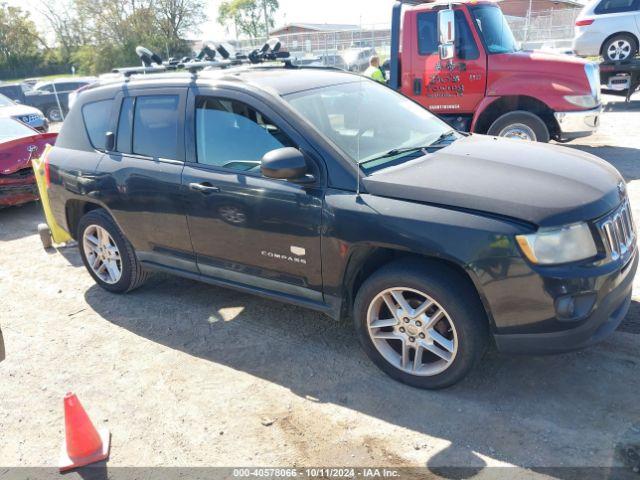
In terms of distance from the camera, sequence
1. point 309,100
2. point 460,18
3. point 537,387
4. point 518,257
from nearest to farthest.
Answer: point 518,257, point 537,387, point 309,100, point 460,18

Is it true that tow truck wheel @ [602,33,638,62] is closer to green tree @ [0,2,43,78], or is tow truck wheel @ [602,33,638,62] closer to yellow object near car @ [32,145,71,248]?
yellow object near car @ [32,145,71,248]

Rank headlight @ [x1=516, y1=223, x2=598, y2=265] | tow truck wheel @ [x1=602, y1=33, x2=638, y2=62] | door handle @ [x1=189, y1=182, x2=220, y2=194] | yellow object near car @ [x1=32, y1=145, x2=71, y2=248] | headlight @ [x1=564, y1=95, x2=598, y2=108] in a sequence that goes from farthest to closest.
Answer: tow truck wheel @ [x1=602, y1=33, x2=638, y2=62] → headlight @ [x1=564, y1=95, x2=598, y2=108] → yellow object near car @ [x1=32, y1=145, x2=71, y2=248] → door handle @ [x1=189, y1=182, x2=220, y2=194] → headlight @ [x1=516, y1=223, x2=598, y2=265]

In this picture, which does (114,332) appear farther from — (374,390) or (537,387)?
(537,387)

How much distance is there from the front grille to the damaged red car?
25.4 ft

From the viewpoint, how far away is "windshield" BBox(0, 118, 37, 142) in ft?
28.0

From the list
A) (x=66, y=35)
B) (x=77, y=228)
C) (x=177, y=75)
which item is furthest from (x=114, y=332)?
(x=66, y=35)

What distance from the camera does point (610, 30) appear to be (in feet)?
42.5

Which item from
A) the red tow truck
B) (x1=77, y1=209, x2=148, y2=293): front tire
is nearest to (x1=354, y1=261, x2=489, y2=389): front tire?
(x1=77, y1=209, x2=148, y2=293): front tire

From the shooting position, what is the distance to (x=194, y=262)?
13.7ft

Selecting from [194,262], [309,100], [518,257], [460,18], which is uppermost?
[460,18]

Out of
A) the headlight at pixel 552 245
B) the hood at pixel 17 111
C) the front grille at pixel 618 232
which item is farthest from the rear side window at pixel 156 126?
the hood at pixel 17 111

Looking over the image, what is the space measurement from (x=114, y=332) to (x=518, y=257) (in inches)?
124

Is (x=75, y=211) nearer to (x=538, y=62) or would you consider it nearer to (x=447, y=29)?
(x=447, y=29)

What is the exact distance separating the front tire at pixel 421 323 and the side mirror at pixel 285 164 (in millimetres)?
776
